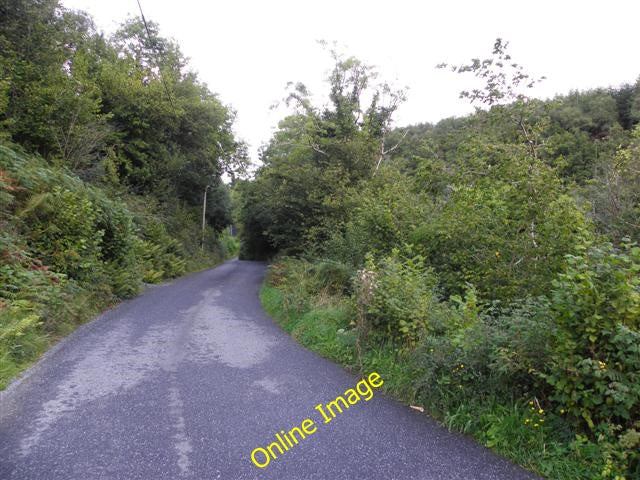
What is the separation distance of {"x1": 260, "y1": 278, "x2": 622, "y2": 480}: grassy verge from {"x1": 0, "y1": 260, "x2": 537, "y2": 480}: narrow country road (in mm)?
145

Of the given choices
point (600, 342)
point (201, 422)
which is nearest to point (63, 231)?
point (201, 422)

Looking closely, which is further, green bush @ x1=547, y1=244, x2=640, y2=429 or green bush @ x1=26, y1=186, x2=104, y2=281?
green bush @ x1=26, y1=186, x2=104, y2=281

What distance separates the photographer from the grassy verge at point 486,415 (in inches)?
110

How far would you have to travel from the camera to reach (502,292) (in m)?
5.68

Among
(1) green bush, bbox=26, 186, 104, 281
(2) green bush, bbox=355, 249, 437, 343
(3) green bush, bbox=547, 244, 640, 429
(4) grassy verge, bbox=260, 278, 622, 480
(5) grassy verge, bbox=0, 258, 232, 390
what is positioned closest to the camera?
Answer: (3) green bush, bbox=547, 244, 640, 429

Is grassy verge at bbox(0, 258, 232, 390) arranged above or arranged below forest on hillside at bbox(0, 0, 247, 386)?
below

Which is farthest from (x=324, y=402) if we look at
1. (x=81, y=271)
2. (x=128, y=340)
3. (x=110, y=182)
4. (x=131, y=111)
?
(x=131, y=111)

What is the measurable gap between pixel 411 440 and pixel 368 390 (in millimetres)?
1138

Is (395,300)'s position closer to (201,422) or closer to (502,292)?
(502,292)

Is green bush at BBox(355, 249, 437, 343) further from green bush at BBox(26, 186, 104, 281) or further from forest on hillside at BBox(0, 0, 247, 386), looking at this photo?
green bush at BBox(26, 186, 104, 281)

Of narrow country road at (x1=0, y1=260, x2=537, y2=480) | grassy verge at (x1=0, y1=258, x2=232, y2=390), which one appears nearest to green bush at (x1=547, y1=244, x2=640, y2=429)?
narrow country road at (x1=0, y1=260, x2=537, y2=480)

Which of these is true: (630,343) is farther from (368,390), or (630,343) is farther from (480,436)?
(368,390)

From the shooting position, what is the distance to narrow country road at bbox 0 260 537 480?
2.88 metres

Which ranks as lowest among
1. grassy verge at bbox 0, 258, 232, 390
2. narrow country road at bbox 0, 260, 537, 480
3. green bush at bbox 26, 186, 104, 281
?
narrow country road at bbox 0, 260, 537, 480
